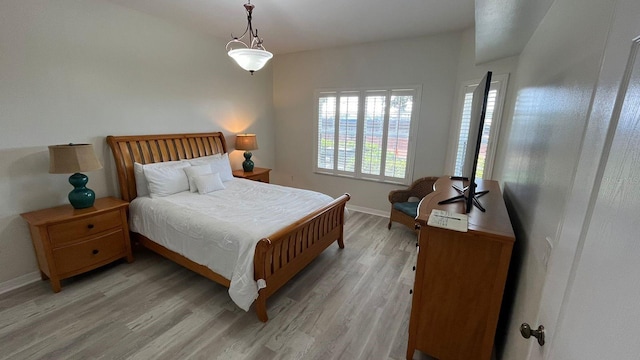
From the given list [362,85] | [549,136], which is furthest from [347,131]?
[549,136]

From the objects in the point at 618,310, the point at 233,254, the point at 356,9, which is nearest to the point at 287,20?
the point at 356,9

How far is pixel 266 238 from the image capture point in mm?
2041

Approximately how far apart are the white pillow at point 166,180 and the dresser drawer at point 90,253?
0.56 meters

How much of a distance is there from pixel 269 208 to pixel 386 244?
1684mm

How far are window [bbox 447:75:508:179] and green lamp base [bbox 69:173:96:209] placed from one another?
4071 millimetres

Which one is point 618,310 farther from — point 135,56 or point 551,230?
point 135,56

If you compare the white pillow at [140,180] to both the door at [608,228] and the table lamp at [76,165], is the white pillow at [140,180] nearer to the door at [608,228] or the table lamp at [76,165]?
the table lamp at [76,165]

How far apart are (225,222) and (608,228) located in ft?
7.59

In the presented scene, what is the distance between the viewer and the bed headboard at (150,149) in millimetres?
3037

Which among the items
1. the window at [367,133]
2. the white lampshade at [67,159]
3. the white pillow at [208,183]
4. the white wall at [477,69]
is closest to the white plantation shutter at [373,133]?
the window at [367,133]

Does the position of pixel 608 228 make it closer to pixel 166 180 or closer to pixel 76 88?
pixel 166 180

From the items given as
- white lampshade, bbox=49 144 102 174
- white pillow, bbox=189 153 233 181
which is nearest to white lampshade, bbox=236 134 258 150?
white pillow, bbox=189 153 233 181

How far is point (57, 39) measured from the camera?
253 cm

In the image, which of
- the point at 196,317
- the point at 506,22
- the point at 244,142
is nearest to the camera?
the point at 506,22
